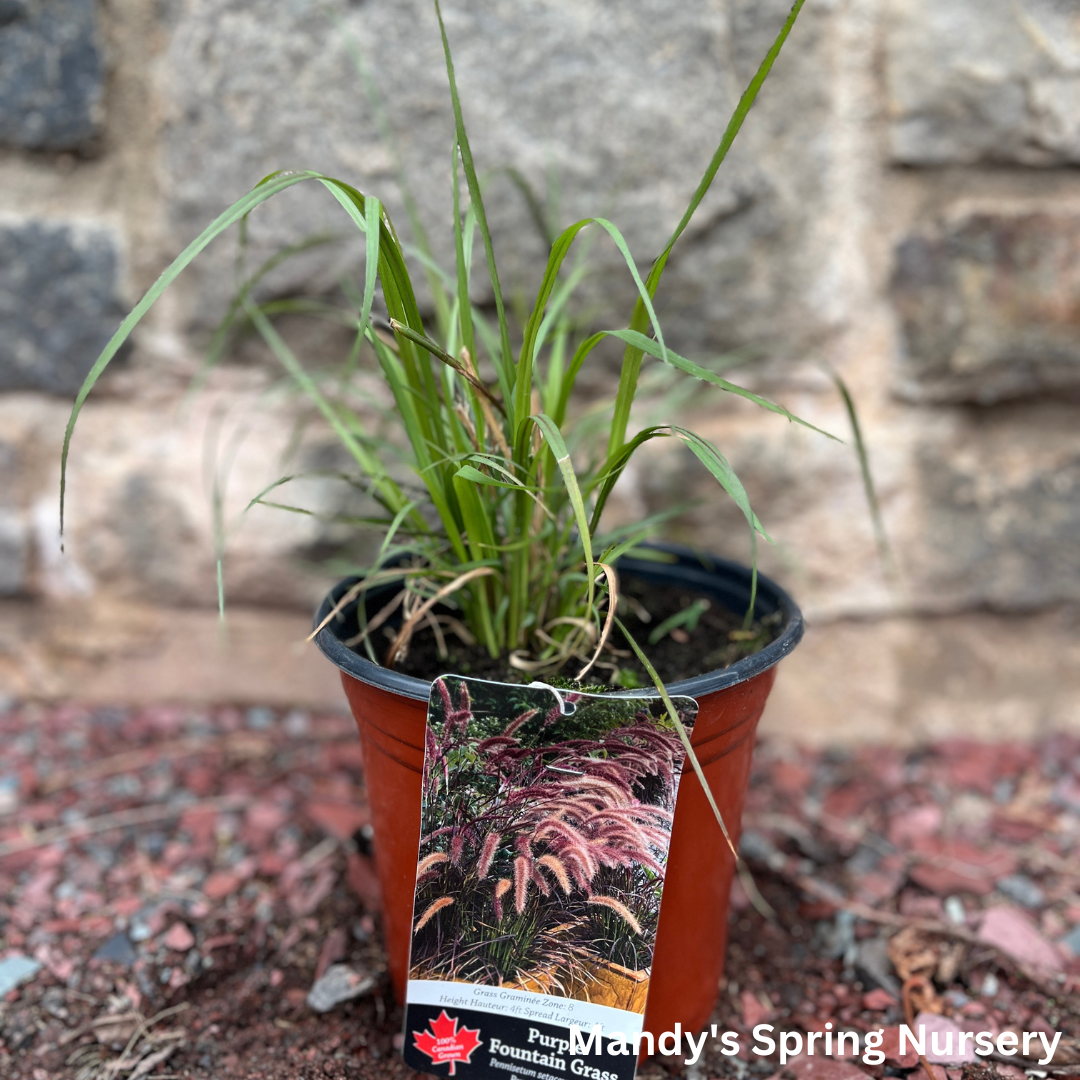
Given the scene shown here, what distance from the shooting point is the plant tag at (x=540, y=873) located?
656mm

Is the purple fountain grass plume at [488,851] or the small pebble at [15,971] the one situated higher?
the purple fountain grass plume at [488,851]

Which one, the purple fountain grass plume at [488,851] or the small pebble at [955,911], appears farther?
the small pebble at [955,911]

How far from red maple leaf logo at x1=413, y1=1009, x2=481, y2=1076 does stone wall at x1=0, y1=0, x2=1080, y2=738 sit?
2.13 ft

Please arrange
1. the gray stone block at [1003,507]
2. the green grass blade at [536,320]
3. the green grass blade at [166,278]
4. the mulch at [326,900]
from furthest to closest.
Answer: the gray stone block at [1003,507] → the mulch at [326,900] → the green grass blade at [536,320] → the green grass blade at [166,278]

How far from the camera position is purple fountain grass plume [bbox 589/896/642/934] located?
68cm

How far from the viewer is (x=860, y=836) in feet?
3.65

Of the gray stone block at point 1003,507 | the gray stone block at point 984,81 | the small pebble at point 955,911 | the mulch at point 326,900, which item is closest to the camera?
the mulch at point 326,900

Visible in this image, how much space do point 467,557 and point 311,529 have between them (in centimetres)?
49

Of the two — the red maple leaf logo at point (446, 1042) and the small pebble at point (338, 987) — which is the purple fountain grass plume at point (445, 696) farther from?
the small pebble at point (338, 987)

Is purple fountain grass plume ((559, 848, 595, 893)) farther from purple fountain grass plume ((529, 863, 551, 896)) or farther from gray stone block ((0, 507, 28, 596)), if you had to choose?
gray stone block ((0, 507, 28, 596))

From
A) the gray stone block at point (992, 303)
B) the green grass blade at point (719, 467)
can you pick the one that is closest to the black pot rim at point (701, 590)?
the green grass blade at point (719, 467)

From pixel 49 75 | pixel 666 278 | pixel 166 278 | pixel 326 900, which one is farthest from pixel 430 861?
pixel 49 75

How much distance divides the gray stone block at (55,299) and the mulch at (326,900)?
51 centimetres

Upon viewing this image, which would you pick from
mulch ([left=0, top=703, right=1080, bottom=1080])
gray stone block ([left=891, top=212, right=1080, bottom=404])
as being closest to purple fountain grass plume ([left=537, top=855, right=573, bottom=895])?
mulch ([left=0, top=703, right=1080, bottom=1080])
